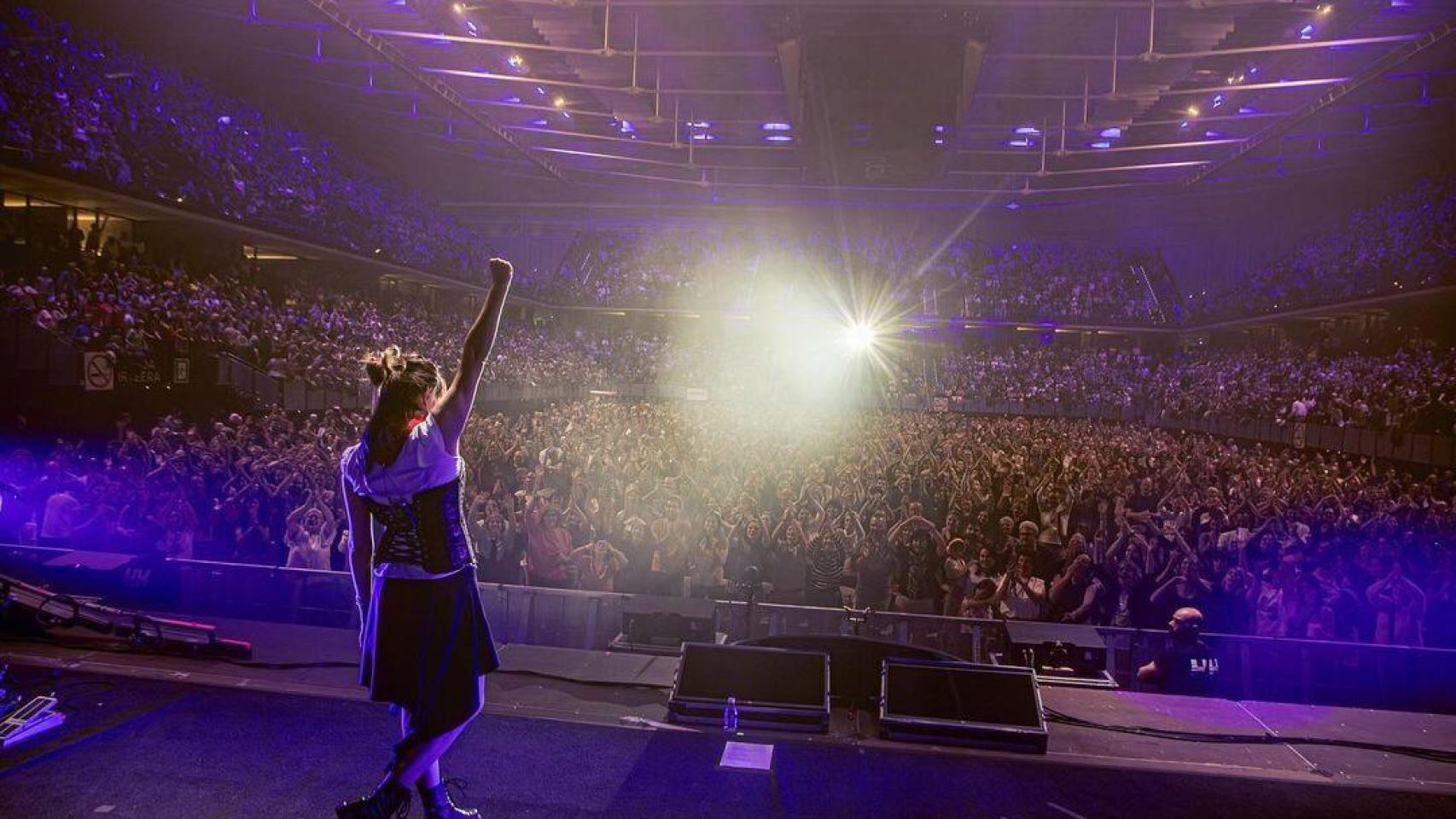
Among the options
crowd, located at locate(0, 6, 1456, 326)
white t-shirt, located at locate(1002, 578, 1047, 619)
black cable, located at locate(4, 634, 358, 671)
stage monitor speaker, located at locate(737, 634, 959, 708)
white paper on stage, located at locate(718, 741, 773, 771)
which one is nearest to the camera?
white paper on stage, located at locate(718, 741, 773, 771)

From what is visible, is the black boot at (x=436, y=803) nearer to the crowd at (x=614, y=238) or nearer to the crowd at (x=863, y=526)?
the crowd at (x=863, y=526)

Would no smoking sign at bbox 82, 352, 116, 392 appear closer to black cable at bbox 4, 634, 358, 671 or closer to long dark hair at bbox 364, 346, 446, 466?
black cable at bbox 4, 634, 358, 671

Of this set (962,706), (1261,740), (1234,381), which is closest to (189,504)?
(962,706)

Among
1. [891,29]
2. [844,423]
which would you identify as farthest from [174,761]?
[844,423]

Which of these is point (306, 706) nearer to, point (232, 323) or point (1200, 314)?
point (232, 323)

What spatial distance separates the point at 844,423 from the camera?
837 inches

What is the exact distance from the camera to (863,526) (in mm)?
8172

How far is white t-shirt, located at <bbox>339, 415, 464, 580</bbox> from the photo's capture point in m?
2.74

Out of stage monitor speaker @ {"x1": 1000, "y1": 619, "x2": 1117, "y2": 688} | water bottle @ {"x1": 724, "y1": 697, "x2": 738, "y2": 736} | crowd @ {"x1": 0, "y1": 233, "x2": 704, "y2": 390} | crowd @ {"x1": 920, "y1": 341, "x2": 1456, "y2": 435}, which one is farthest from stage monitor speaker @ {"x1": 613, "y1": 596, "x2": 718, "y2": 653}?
crowd @ {"x1": 920, "y1": 341, "x2": 1456, "y2": 435}

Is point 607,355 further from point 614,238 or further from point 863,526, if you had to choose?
point 863,526

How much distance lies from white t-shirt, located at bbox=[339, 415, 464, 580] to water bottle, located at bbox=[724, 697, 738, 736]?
1679mm

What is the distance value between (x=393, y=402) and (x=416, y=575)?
548 millimetres

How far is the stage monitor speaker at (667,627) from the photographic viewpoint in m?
5.04

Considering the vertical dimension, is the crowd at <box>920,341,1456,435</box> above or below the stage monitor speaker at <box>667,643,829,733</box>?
above
